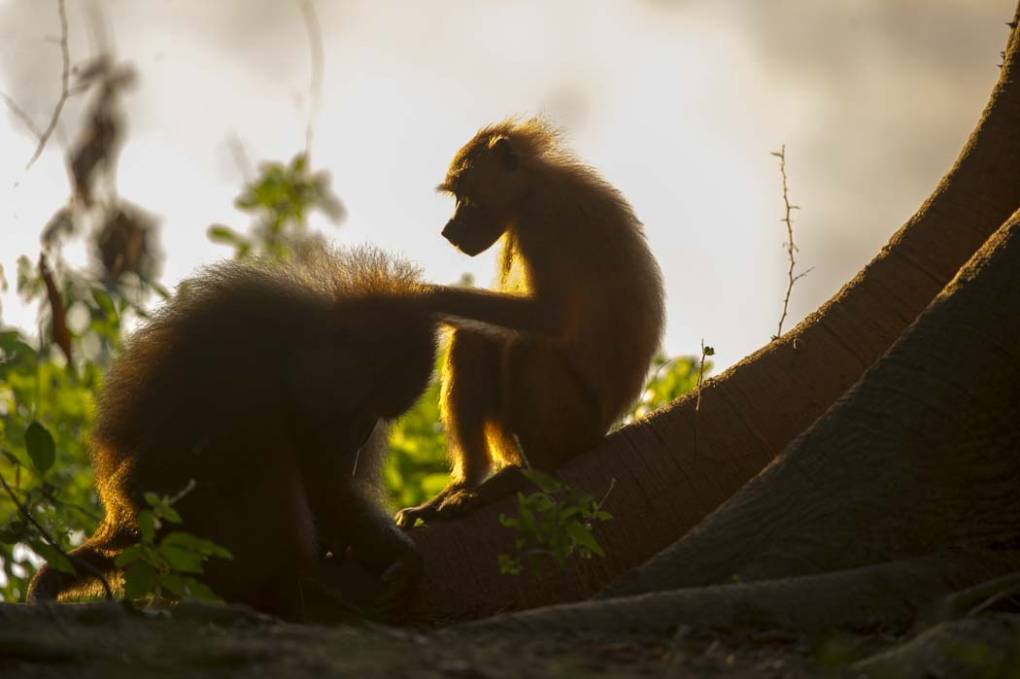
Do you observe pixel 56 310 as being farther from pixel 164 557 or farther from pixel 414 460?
pixel 414 460

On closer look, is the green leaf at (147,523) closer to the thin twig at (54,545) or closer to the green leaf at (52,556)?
the thin twig at (54,545)

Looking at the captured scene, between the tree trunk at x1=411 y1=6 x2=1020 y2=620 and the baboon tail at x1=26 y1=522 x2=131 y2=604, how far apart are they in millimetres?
1259

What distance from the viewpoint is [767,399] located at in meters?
5.99

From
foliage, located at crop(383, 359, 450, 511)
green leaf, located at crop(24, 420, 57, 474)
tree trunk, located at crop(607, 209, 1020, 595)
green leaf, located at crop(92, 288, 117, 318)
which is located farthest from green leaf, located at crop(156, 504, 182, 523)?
foliage, located at crop(383, 359, 450, 511)

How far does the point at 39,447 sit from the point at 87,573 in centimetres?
111

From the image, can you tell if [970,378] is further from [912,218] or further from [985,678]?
[985,678]

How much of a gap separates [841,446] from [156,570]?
8.09 ft

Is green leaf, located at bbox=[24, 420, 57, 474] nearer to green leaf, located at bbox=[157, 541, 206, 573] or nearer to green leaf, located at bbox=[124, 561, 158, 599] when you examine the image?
green leaf, located at bbox=[124, 561, 158, 599]

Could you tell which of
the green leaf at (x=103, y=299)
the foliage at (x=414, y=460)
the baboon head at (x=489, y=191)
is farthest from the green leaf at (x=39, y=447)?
the foliage at (x=414, y=460)

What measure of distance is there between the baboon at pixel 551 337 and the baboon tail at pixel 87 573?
1.51 meters

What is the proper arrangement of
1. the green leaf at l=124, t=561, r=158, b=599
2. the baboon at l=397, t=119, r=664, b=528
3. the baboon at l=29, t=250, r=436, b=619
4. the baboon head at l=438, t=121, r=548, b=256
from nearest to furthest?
the green leaf at l=124, t=561, r=158, b=599
the baboon at l=29, t=250, r=436, b=619
the baboon at l=397, t=119, r=664, b=528
the baboon head at l=438, t=121, r=548, b=256

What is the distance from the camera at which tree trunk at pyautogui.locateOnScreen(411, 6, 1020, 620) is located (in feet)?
18.5

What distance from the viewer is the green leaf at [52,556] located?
436cm

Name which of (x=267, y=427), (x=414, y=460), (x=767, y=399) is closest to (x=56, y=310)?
(x=267, y=427)
